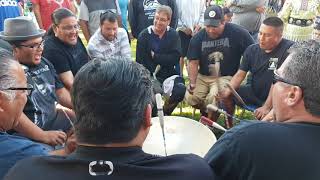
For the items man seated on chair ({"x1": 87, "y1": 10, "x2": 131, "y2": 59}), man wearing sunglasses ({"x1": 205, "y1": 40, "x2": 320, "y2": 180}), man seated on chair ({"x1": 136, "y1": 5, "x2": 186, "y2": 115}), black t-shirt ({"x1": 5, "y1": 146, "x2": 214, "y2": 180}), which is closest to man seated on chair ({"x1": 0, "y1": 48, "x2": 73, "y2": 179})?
black t-shirt ({"x1": 5, "y1": 146, "x2": 214, "y2": 180})

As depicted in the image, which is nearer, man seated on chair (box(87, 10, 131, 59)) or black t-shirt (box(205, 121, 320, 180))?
black t-shirt (box(205, 121, 320, 180))

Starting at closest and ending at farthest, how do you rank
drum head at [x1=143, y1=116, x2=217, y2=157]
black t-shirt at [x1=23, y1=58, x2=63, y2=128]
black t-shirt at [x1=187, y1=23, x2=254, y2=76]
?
drum head at [x1=143, y1=116, x2=217, y2=157]
black t-shirt at [x1=23, y1=58, x2=63, y2=128]
black t-shirt at [x1=187, y1=23, x2=254, y2=76]

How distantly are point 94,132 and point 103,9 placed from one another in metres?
4.44

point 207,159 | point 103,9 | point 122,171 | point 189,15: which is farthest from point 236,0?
point 122,171

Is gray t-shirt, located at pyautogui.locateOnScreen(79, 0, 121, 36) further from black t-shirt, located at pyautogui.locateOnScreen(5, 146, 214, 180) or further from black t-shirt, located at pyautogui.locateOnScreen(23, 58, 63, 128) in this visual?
black t-shirt, located at pyautogui.locateOnScreen(5, 146, 214, 180)

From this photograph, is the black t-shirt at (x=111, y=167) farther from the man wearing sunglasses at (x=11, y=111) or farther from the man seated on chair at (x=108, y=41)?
the man seated on chair at (x=108, y=41)

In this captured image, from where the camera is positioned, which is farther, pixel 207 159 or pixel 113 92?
pixel 207 159

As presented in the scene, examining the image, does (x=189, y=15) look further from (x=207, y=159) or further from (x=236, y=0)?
(x=207, y=159)

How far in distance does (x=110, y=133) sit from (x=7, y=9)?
3929 millimetres

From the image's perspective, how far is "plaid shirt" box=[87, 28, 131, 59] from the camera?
446 cm

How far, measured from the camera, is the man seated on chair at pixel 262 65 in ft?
13.2

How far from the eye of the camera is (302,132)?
4.47 ft

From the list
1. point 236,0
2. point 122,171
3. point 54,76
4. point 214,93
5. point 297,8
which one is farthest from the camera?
point 236,0

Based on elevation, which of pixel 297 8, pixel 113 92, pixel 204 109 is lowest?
pixel 204 109
